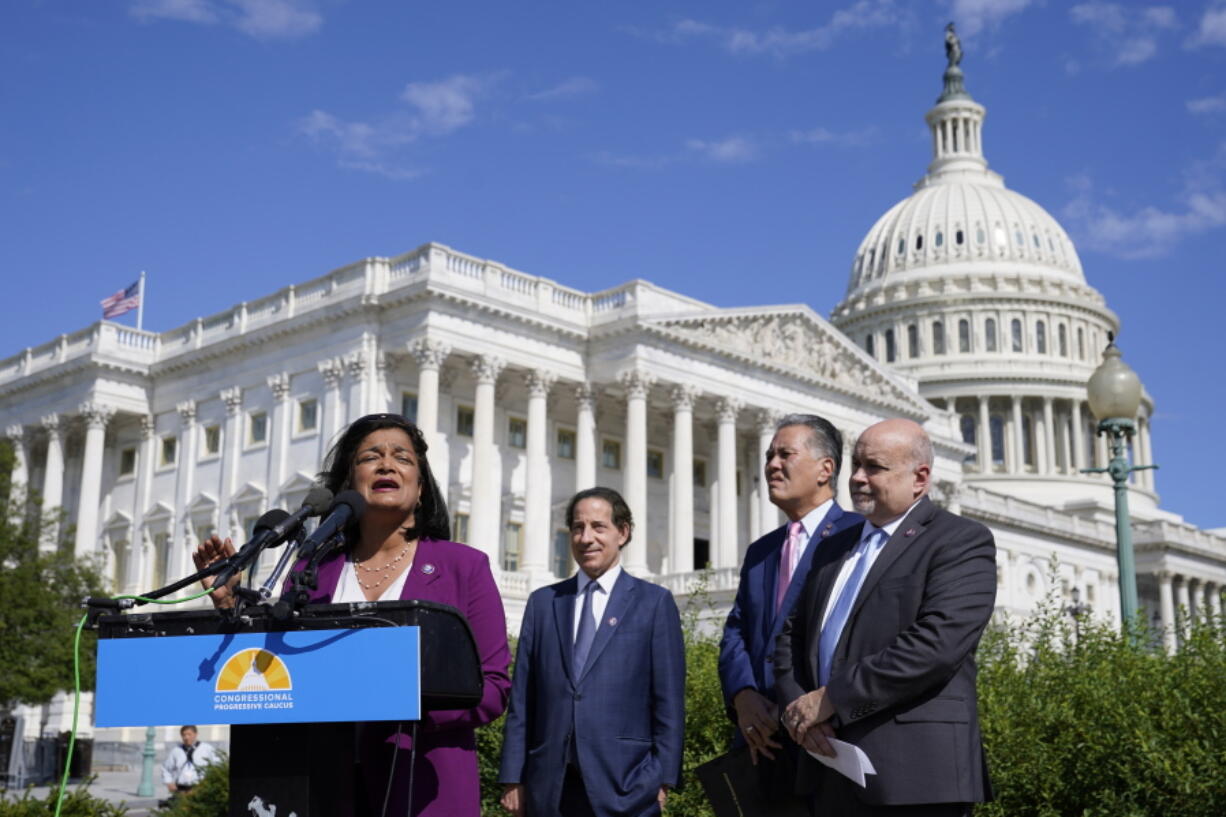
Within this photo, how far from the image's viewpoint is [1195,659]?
11789mm

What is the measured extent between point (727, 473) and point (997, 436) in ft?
194

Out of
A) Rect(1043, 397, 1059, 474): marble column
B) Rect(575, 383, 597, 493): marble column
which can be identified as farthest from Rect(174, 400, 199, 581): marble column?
Rect(1043, 397, 1059, 474): marble column

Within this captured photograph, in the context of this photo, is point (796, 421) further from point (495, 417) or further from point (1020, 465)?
point (1020, 465)

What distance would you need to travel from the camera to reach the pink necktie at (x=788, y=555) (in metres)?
8.03

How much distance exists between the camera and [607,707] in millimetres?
8297

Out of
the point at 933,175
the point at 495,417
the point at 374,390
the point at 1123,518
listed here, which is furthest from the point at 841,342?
the point at 933,175

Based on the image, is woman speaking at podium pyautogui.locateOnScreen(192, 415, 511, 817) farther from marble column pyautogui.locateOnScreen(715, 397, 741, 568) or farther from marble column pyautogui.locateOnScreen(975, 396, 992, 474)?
marble column pyautogui.locateOnScreen(975, 396, 992, 474)

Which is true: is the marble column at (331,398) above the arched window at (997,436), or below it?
below

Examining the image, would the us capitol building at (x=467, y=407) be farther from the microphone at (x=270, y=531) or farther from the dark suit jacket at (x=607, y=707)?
the microphone at (x=270, y=531)

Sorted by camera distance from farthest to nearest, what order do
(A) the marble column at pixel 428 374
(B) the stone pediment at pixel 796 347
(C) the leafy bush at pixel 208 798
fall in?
(B) the stone pediment at pixel 796 347, (A) the marble column at pixel 428 374, (C) the leafy bush at pixel 208 798

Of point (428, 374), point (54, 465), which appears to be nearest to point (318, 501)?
point (428, 374)

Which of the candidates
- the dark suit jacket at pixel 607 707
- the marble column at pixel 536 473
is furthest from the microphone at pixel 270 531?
the marble column at pixel 536 473

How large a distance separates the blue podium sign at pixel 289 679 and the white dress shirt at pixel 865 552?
228 centimetres

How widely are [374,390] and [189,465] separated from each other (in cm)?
1041
